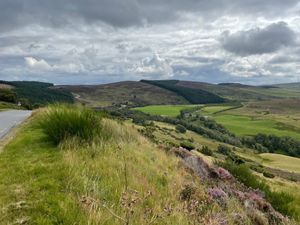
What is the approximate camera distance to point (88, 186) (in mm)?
7031

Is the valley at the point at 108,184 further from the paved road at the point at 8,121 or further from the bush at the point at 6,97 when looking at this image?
the bush at the point at 6,97

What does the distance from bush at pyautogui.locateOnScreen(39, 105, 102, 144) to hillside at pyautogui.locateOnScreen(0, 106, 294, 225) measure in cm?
3

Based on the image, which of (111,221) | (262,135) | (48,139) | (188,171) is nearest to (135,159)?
(188,171)

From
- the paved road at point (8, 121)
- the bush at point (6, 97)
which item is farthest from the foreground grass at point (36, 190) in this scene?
the bush at point (6, 97)

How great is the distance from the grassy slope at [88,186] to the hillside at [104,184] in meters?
0.01

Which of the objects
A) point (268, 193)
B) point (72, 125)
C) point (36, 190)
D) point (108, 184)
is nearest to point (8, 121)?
point (72, 125)

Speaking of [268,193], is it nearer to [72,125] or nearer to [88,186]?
[72,125]

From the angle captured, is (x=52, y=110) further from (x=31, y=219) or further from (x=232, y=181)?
(x=31, y=219)

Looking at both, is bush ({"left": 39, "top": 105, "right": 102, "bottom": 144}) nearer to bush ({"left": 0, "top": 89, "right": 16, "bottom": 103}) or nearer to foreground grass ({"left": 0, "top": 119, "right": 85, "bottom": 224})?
foreground grass ({"left": 0, "top": 119, "right": 85, "bottom": 224})

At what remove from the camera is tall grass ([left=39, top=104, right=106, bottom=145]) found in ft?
37.6

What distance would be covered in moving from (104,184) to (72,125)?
178 inches

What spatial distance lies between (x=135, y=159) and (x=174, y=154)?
164 inches

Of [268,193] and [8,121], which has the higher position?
[8,121]

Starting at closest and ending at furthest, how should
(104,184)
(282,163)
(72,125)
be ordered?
(104,184)
(72,125)
(282,163)
